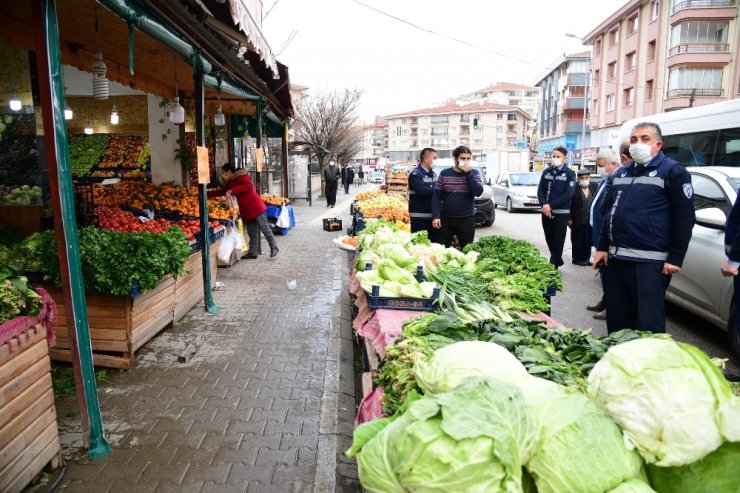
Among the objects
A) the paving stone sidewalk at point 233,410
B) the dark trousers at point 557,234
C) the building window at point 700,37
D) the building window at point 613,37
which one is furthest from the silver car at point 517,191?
the building window at point 613,37

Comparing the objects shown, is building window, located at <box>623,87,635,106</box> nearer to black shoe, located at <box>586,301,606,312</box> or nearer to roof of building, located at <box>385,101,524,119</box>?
A: black shoe, located at <box>586,301,606,312</box>

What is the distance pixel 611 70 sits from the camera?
46.1m

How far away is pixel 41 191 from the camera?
23.0ft

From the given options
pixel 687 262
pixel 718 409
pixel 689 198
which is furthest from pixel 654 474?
pixel 687 262

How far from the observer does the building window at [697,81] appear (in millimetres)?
35781

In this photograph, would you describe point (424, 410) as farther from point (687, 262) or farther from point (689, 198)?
point (687, 262)

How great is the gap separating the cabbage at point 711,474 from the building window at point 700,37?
4227 centimetres

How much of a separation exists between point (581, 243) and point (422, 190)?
384 cm

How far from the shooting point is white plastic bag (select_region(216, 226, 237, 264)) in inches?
356

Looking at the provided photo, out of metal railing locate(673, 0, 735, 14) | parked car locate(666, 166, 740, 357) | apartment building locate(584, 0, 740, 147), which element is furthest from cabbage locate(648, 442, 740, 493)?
metal railing locate(673, 0, 735, 14)

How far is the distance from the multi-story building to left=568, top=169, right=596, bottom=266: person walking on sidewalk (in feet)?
152

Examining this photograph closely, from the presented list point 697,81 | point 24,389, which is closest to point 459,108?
point 697,81

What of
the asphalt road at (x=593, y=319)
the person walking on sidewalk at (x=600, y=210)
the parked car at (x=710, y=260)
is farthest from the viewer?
the person walking on sidewalk at (x=600, y=210)

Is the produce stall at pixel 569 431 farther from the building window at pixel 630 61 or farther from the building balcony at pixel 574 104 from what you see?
the building balcony at pixel 574 104
